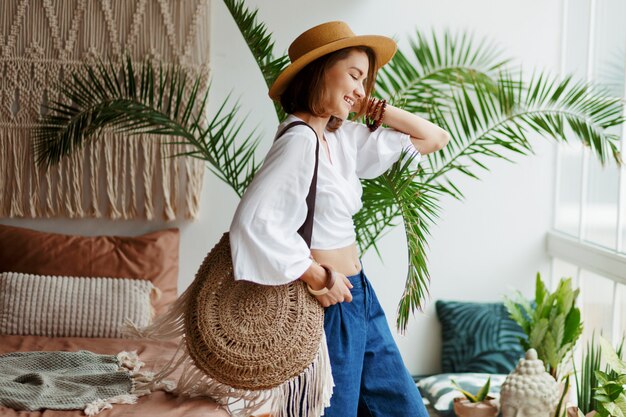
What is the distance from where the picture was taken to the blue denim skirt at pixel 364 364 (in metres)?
2.00

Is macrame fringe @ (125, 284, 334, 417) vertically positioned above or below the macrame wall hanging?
below

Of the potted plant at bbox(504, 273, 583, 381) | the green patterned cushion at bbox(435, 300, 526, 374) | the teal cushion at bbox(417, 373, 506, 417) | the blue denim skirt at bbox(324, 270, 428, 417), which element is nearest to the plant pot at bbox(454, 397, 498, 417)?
the teal cushion at bbox(417, 373, 506, 417)

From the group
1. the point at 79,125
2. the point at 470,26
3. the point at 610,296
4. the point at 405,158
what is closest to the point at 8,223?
the point at 79,125

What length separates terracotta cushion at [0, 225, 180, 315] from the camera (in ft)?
11.1

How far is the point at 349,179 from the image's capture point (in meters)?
2.12

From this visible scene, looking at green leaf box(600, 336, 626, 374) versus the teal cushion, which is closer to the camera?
green leaf box(600, 336, 626, 374)

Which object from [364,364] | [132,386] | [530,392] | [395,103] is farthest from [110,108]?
[530,392]

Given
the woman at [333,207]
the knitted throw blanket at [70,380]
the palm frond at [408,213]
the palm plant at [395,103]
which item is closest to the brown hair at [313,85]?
the woman at [333,207]

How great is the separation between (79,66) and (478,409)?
228cm

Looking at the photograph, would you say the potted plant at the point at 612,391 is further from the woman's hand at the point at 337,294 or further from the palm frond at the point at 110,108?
the palm frond at the point at 110,108

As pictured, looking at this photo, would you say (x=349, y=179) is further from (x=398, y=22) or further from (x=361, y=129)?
(x=398, y=22)

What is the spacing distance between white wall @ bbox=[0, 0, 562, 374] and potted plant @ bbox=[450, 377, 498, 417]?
2.12 feet

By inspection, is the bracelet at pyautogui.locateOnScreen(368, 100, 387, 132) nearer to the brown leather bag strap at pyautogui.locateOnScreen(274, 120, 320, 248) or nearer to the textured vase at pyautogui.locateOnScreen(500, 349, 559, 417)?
the brown leather bag strap at pyautogui.locateOnScreen(274, 120, 320, 248)

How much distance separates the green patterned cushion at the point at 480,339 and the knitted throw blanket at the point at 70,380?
170 cm
